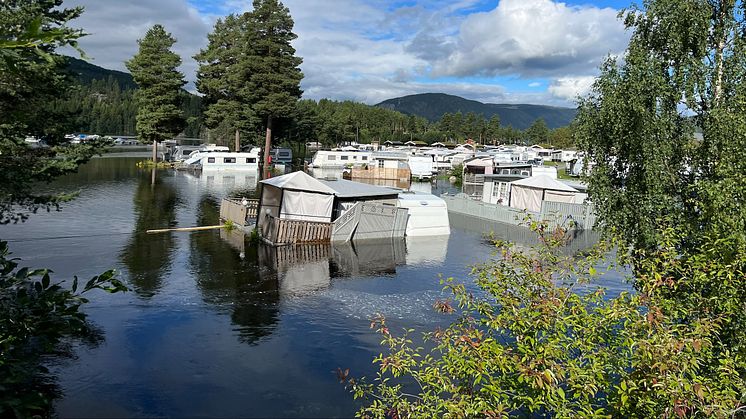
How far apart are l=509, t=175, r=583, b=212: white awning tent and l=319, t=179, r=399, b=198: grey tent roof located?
12.7 meters

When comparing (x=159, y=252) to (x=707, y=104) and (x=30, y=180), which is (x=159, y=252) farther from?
(x=707, y=104)

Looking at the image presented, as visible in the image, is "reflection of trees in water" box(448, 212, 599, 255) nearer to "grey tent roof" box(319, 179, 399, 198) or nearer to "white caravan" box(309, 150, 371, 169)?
"grey tent roof" box(319, 179, 399, 198)

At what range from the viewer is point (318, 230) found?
28.1 metres

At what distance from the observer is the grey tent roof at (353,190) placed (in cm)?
2867

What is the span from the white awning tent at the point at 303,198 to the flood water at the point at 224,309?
2.13 m

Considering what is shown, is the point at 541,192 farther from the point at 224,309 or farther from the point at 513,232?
the point at 224,309

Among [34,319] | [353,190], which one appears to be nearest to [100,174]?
[353,190]

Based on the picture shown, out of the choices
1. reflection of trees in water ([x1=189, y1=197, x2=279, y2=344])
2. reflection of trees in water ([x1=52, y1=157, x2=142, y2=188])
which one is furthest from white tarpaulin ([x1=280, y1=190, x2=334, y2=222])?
reflection of trees in water ([x1=52, y1=157, x2=142, y2=188])

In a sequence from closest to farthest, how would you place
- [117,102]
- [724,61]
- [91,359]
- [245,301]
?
[724,61] < [91,359] < [245,301] < [117,102]

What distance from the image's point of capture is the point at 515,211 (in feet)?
119

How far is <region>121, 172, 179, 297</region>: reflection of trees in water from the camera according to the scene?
20.5 m

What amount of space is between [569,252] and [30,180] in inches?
938

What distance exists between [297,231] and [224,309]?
33.1 feet

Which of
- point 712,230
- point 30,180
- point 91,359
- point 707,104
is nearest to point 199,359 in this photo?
point 91,359
